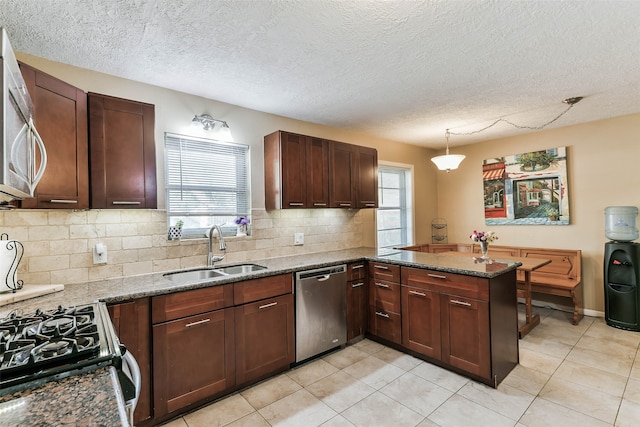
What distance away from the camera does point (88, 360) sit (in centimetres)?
102

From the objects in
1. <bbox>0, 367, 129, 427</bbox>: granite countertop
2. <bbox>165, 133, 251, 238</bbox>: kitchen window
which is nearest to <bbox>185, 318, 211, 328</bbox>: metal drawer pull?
<bbox>165, 133, 251, 238</bbox>: kitchen window

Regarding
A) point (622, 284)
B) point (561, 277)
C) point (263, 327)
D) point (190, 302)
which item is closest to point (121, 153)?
point (190, 302)

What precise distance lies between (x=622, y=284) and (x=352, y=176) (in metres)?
3.34

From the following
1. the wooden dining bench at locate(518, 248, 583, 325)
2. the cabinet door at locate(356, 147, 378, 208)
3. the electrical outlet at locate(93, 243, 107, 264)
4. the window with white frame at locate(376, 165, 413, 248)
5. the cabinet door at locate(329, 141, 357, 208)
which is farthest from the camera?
the window with white frame at locate(376, 165, 413, 248)

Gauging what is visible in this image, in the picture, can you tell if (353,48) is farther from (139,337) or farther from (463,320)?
(139,337)

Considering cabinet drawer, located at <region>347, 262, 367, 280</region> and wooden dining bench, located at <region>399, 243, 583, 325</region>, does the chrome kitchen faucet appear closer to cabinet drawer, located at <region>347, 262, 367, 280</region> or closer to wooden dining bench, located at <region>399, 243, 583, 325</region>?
cabinet drawer, located at <region>347, 262, 367, 280</region>

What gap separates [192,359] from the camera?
215 cm

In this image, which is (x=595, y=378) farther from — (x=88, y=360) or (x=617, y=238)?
(x=88, y=360)

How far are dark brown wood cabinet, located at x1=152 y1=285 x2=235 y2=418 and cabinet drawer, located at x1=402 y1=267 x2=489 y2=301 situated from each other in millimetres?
1627

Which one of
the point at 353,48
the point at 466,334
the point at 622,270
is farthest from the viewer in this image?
the point at 622,270

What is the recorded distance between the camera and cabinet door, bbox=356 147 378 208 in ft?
12.6

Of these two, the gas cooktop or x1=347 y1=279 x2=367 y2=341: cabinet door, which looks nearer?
the gas cooktop

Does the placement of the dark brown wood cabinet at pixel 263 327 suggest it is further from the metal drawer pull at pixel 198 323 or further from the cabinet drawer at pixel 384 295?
the cabinet drawer at pixel 384 295

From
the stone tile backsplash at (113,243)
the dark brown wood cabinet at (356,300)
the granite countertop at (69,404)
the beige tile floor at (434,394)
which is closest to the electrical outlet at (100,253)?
the stone tile backsplash at (113,243)
